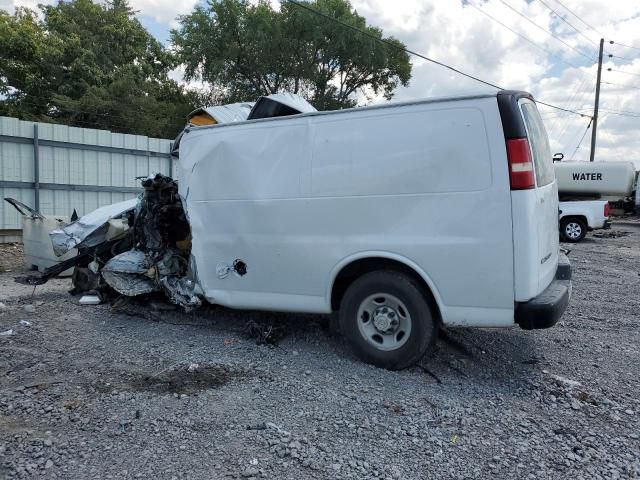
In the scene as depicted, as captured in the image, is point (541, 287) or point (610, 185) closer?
point (541, 287)

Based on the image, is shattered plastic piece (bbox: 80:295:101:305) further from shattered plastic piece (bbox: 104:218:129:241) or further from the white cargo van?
the white cargo van

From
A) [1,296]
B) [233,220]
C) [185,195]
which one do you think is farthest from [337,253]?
[1,296]

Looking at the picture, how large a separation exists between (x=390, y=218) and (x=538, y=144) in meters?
1.27

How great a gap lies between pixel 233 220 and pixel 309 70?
1012 inches

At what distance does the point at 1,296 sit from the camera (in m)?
6.68

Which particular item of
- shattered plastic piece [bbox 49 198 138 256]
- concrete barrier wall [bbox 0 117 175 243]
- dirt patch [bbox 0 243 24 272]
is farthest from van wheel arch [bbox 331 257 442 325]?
concrete barrier wall [bbox 0 117 175 243]

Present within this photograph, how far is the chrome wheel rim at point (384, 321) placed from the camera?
4027 mm

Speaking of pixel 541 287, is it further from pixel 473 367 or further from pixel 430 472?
pixel 430 472

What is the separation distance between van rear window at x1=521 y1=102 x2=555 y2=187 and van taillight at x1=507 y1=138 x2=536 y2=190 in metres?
0.12

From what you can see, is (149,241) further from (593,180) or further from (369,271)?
(593,180)

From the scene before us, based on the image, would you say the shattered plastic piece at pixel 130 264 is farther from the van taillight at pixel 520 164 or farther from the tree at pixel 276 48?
the tree at pixel 276 48

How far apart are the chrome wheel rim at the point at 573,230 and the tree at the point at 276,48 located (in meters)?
15.8

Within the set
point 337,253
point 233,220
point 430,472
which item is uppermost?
point 233,220

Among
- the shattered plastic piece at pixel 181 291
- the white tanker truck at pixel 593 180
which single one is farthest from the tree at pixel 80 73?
the shattered plastic piece at pixel 181 291
